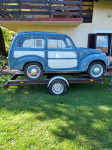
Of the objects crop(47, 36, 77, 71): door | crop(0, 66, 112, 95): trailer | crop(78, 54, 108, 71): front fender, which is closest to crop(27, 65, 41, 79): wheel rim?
crop(0, 66, 112, 95): trailer

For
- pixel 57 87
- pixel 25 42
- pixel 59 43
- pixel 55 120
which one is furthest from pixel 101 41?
pixel 55 120

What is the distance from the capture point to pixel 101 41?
8.89 m

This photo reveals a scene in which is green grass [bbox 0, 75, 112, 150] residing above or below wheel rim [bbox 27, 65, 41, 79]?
below

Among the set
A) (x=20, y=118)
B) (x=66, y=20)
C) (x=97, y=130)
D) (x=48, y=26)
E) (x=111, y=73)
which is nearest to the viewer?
(x=97, y=130)

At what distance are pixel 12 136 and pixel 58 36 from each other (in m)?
3.43

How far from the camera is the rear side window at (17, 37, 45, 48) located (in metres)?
4.68

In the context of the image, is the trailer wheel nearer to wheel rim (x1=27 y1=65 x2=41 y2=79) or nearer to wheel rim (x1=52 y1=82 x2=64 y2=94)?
wheel rim (x1=52 y1=82 x2=64 y2=94)

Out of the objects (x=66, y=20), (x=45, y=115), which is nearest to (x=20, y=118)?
(x=45, y=115)

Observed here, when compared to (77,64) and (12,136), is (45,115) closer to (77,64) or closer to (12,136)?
(12,136)

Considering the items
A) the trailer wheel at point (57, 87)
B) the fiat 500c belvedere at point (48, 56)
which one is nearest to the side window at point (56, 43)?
the fiat 500c belvedere at point (48, 56)

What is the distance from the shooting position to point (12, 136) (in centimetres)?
282

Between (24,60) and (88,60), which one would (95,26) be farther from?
(24,60)

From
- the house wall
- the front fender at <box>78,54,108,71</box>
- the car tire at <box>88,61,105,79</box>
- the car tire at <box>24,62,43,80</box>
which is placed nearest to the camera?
the car tire at <box>24,62,43,80</box>

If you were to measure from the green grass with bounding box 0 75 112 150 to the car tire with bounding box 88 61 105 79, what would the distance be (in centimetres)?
68
